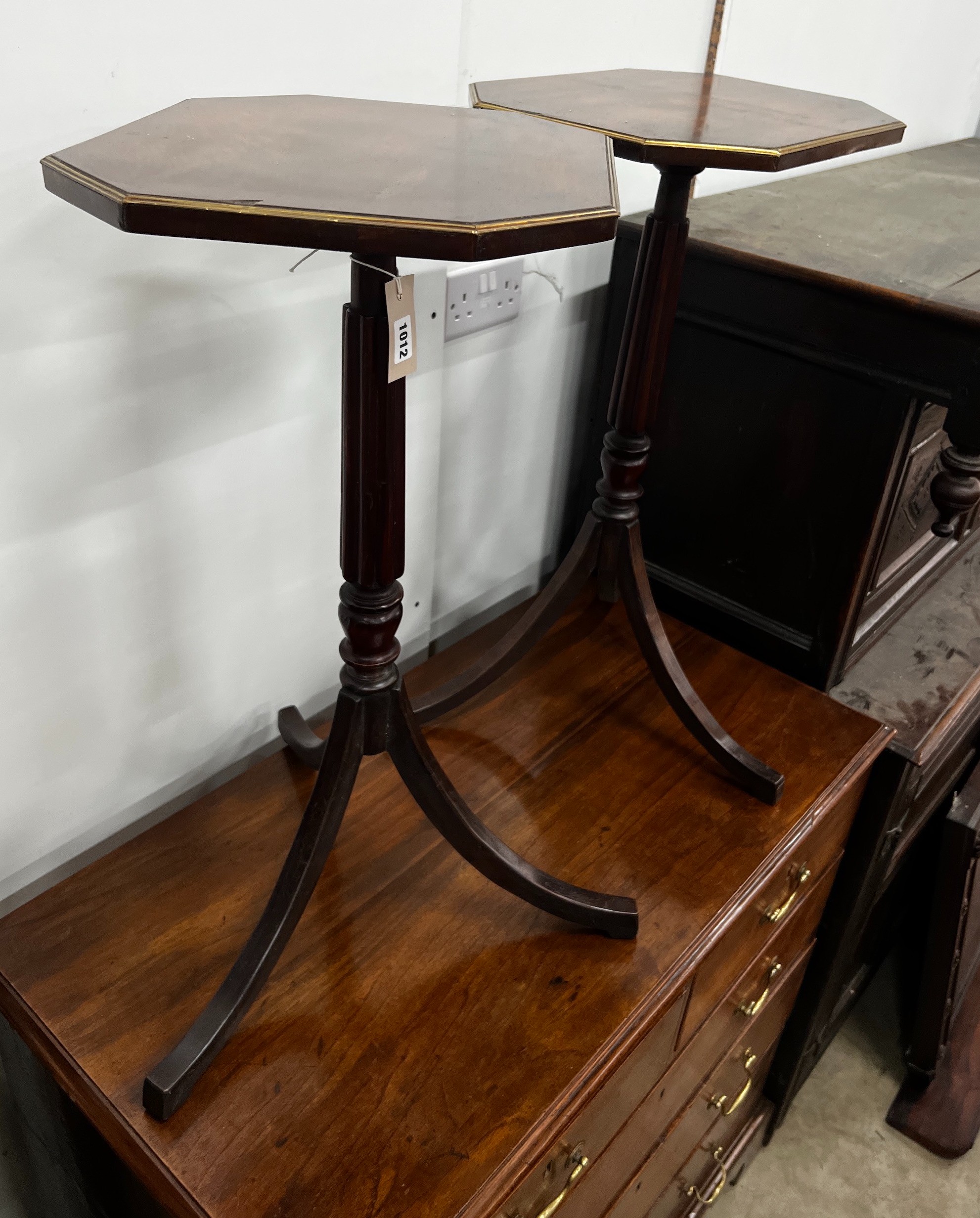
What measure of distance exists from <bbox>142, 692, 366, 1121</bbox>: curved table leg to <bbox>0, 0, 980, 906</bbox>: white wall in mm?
263

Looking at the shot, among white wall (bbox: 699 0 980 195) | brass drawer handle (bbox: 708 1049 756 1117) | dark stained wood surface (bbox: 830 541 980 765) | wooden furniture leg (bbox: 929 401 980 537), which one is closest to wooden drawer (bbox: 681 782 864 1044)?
dark stained wood surface (bbox: 830 541 980 765)

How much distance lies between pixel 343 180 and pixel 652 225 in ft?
1.70

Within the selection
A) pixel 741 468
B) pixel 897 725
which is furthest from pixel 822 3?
pixel 897 725

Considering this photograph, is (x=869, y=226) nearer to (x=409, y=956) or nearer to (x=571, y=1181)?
(x=409, y=956)

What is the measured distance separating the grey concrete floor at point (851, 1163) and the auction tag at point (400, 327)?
152 centimetres

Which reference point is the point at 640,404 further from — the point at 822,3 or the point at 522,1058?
the point at 822,3

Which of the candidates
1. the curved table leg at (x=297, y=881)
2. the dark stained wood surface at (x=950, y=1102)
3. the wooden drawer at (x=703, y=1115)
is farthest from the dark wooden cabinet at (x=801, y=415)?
the dark stained wood surface at (x=950, y=1102)

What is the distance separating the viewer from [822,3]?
153 cm

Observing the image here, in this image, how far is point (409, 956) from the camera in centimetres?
93

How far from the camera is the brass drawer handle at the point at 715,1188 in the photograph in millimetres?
1470

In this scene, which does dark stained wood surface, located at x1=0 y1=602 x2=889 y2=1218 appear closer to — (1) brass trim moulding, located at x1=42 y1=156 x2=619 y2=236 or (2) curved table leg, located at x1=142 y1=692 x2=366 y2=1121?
(2) curved table leg, located at x1=142 y1=692 x2=366 y2=1121

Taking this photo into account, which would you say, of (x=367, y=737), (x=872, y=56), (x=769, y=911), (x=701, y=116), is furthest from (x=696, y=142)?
(x=872, y=56)

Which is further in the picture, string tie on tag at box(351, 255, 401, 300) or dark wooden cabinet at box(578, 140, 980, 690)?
dark wooden cabinet at box(578, 140, 980, 690)

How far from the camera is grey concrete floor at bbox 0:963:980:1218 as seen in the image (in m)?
1.64
